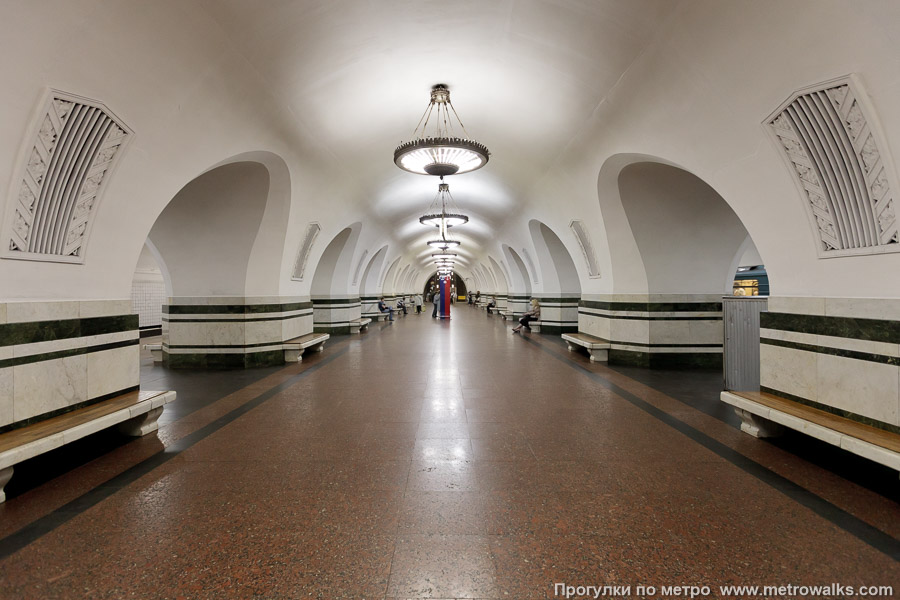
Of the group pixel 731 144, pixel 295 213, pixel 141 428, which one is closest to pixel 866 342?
pixel 731 144

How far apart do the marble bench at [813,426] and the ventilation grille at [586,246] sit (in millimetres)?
4430

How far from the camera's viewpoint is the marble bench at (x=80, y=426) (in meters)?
2.56

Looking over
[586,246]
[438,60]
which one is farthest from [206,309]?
[586,246]

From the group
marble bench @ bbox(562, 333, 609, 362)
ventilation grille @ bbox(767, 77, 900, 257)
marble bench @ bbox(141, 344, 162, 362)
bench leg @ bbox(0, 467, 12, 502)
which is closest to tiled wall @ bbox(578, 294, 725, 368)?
marble bench @ bbox(562, 333, 609, 362)

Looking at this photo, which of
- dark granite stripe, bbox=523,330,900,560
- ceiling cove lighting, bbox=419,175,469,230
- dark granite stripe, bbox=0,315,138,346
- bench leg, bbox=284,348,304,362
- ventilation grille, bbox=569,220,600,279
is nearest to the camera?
dark granite stripe, bbox=523,330,900,560

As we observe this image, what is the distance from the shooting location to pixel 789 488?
9.06ft

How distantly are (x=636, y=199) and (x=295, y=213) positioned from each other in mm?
5194

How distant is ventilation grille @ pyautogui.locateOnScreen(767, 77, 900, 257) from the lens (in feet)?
9.16

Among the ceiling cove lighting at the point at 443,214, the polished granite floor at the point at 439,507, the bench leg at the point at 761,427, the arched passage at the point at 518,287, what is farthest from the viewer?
the arched passage at the point at 518,287

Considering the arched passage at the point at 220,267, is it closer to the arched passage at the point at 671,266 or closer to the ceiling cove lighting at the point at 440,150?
the ceiling cove lighting at the point at 440,150

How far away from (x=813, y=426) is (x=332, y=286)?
10656 mm

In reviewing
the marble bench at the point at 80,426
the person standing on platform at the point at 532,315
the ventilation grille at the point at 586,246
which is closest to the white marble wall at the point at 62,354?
the marble bench at the point at 80,426

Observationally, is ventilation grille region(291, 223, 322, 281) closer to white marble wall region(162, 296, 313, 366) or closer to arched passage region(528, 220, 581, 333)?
white marble wall region(162, 296, 313, 366)

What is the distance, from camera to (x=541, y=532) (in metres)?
2.28
